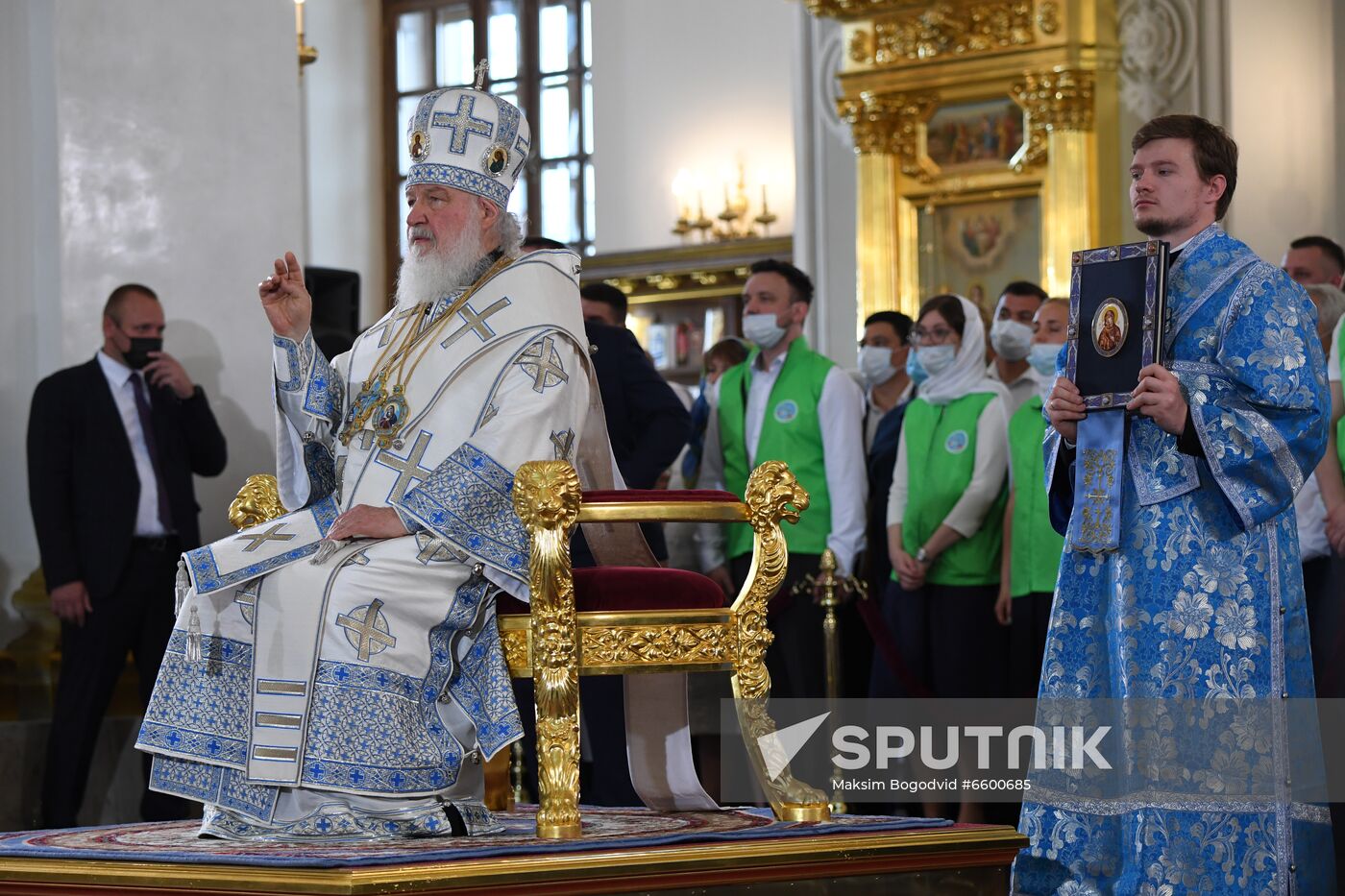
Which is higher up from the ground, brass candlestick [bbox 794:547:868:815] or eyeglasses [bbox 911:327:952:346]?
eyeglasses [bbox 911:327:952:346]

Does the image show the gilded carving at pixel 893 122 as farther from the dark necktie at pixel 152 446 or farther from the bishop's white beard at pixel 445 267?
the bishop's white beard at pixel 445 267

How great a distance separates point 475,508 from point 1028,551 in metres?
2.74

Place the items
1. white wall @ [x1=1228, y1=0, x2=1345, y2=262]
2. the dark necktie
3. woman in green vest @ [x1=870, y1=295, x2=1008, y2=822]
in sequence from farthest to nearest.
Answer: white wall @ [x1=1228, y1=0, x2=1345, y2=262]
the dark necktie
woman in green vest @ [x1=870, y1=295, x2=1008, y2=822]

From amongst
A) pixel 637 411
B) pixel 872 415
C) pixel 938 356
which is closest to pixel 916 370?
pixel 938 356

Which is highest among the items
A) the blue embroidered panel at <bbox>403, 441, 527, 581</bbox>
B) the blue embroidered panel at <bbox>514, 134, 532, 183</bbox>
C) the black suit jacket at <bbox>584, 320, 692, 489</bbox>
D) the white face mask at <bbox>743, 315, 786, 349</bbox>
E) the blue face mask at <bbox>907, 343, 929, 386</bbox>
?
the blue embroidered panel at <bbox>514, 134, 532, 183</bbox>

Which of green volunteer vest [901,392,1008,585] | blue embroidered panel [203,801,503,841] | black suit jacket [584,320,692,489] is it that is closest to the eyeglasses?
green volunteer vest [901,392,1008,585]

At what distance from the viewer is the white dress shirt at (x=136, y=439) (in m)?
7.26

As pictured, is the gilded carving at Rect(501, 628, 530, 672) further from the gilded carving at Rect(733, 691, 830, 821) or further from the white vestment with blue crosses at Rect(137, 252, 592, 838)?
the gilded carving at Rect(733, 691, 830, 821)

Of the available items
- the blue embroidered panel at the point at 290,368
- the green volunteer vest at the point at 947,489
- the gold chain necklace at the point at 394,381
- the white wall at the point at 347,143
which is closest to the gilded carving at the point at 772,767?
the gold chain necklace at the point at 394,381

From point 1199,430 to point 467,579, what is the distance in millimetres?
1696

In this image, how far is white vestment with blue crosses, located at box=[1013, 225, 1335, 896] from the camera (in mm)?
4582

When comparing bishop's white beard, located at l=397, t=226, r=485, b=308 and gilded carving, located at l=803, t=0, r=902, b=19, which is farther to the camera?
gilded carving, located at l=803, t=0, r=902, b=19

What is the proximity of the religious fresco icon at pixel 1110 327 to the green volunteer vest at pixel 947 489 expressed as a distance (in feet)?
7.78

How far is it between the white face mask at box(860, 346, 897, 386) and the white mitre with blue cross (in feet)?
11.2
